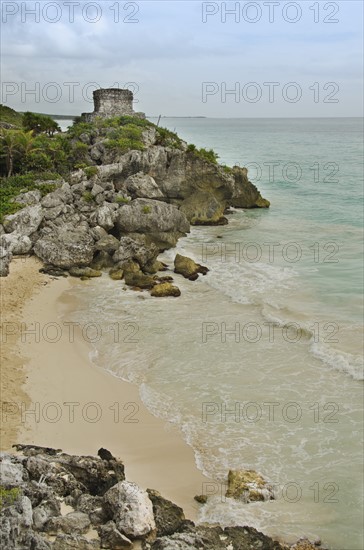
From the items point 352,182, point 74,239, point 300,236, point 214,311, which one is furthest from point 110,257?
point 352,182

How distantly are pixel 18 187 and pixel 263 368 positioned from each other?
1995 cm

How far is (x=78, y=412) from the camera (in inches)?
469

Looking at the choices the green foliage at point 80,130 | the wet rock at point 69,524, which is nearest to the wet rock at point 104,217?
the green foliage at point 80,130

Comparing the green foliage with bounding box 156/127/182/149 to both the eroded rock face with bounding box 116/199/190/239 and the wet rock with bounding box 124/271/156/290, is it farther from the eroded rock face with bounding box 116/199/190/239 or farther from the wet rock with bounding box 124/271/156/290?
the wet rock with bounding box 124/271/156/290

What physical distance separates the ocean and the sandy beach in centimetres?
39

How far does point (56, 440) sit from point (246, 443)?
12.6 ft

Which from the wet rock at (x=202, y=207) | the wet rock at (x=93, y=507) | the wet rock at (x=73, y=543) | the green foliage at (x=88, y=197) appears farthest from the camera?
the wet rock at (x=202, y=207)

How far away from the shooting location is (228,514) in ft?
29.2

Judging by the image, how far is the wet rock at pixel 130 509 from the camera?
7734 mm

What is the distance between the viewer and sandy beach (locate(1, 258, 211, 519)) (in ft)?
32.9

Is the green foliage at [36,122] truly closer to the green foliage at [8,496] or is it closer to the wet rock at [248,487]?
the wet rock at [248,487]

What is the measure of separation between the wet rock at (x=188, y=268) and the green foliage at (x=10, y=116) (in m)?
35.8

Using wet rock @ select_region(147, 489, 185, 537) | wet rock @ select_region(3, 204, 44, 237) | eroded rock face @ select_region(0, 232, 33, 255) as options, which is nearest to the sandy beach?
wet rock @ select_region(147, 489, 185, 537)

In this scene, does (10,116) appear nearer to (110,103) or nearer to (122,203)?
(110,103)
